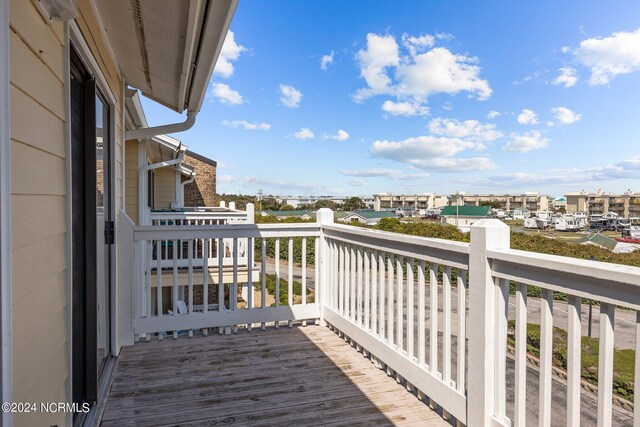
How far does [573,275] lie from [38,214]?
5.83ft

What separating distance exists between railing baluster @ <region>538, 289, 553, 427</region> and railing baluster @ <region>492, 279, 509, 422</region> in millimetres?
210

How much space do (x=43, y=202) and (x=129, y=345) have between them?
2265mm

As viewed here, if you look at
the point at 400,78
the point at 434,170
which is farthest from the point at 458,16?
the point at 434,170

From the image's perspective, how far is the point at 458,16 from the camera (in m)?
18.3

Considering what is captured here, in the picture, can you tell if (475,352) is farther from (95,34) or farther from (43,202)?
(95,34)

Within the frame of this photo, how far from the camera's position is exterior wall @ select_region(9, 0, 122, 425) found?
1068 mm

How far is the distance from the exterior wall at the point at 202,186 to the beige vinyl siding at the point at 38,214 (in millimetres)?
13786

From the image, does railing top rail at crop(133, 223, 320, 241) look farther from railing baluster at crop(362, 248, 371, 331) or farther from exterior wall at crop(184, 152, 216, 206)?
exterior wall at crop(184, 152, 216, 206)

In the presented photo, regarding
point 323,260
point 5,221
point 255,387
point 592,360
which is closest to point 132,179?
point 323,260

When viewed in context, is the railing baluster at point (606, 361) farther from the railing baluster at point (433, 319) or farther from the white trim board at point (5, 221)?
the white trim board at point (5, 221)

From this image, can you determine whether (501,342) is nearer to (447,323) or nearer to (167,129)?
(447,323)

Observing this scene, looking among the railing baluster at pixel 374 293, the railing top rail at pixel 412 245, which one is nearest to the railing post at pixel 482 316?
the railing top rail at pixel 412 245

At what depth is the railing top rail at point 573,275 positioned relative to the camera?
3.77 feet

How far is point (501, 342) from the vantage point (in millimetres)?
1710
